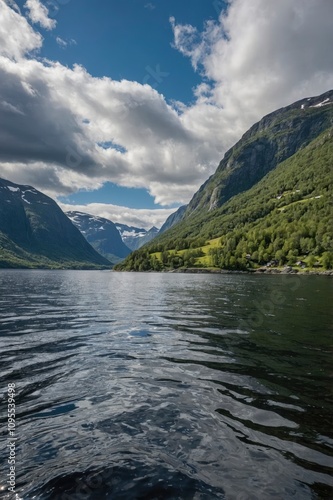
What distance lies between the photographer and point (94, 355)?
20.0m

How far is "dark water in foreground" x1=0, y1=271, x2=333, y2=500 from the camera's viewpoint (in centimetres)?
798

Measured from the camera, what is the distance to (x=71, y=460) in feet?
28.7

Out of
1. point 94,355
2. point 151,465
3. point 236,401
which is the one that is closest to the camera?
point 151,465

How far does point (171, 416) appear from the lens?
11.7 m

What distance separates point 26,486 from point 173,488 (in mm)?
3601

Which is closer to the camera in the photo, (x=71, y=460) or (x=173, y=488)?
(x=173, y=488)

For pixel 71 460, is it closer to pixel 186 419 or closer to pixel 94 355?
pixel 186 419

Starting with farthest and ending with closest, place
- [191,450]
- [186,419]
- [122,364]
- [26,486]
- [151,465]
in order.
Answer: [122,364]
[186,419]
[191,450]
[151,465]
[26,486]

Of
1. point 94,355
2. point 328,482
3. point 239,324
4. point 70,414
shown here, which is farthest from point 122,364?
point 239,324

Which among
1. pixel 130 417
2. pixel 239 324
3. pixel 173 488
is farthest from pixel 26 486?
pixel 239 324

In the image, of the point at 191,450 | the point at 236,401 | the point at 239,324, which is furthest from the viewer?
the point at 239,324

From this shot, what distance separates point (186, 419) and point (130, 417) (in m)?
2.07

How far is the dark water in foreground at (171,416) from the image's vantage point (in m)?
7.98

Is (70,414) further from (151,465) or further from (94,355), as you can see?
(94,355)
